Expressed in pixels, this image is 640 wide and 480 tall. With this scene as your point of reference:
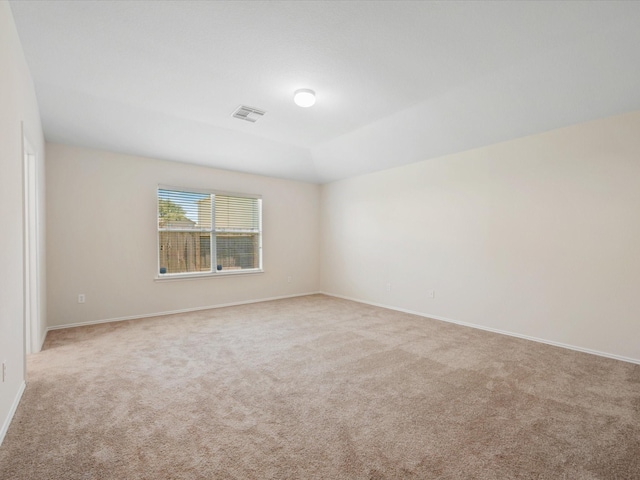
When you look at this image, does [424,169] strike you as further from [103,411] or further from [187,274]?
[103,411]

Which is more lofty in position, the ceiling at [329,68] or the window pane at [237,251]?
the ceiling at [329,68]

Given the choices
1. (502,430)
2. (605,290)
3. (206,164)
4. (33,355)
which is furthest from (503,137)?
(33,355)

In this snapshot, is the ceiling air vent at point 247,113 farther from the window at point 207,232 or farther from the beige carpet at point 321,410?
the beige carpet at point 321,410

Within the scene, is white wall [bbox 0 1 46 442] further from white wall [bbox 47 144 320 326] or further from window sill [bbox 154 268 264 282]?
window sill [bbox 154 268 264 282]

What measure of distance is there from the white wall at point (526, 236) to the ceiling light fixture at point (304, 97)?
2419 mm

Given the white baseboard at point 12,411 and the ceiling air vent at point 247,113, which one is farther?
the ceiling air vent at point 247,113

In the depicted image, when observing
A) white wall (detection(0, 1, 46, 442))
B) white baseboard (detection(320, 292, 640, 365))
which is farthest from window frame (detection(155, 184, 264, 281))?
white wall (detection(0, 1, 46, 442))

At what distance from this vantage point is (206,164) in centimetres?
536

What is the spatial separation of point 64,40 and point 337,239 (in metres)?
4.99

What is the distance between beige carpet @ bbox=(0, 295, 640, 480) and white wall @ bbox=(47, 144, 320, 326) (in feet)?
2.50

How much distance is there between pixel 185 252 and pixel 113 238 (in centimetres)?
105

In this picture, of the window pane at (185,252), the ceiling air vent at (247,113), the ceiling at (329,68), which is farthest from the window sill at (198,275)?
the ceiling air vent at (247,113)

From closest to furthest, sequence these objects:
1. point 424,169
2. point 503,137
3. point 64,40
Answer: point 64,40, point 503,137, point 424,169

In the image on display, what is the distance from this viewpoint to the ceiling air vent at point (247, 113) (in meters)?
3.79
